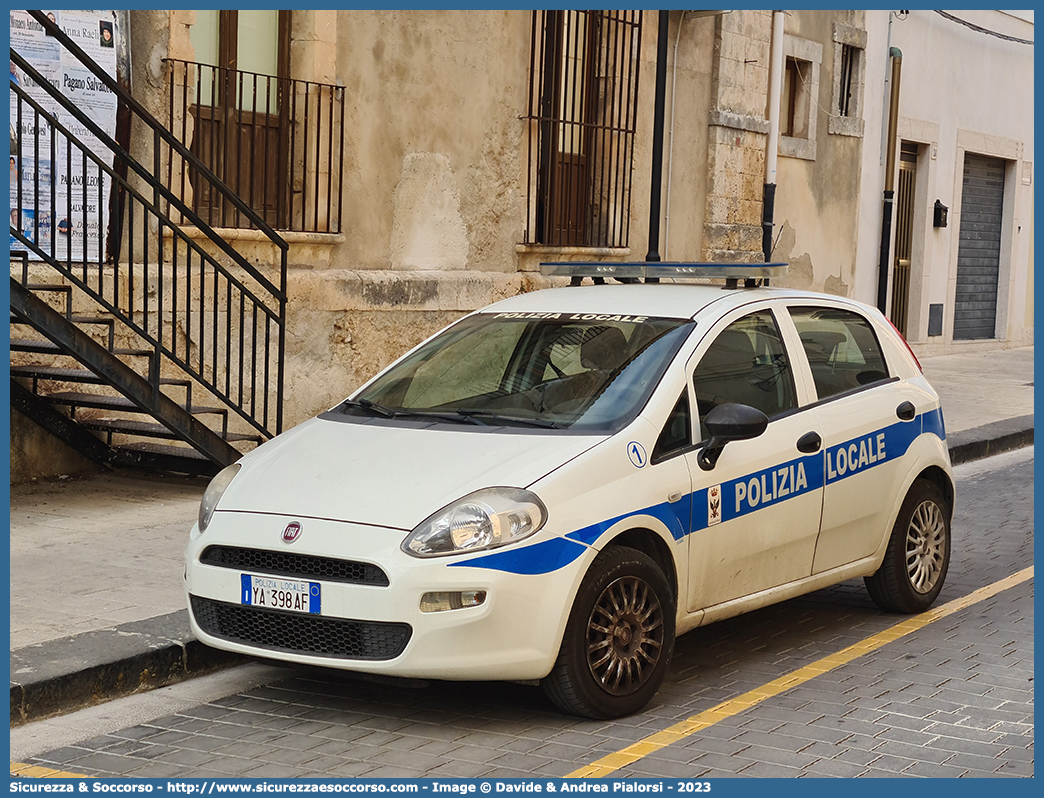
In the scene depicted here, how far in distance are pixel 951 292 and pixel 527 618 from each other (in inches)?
748

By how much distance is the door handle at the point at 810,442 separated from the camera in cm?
617

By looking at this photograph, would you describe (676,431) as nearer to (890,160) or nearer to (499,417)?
(499,417)

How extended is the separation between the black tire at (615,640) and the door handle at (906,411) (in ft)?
6.58

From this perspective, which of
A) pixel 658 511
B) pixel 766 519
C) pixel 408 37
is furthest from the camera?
pixel 408 37

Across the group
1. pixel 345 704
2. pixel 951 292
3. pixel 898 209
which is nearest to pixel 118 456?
pixel 345 704

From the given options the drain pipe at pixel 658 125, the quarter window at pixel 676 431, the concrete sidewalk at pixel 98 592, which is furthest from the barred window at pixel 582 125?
the quarter window at pixel 676 431

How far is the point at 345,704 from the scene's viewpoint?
5.41 m

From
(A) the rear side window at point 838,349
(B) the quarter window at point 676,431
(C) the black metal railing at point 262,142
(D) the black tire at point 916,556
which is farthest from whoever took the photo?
(C) the black metal railing at point 262,142

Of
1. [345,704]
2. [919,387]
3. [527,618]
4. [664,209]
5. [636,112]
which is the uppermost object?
[636,112]

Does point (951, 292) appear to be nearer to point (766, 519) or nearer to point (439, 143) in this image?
point (439, 143)

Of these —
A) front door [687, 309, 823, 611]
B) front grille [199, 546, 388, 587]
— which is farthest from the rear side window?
front grille [199, 546, 388, 587]

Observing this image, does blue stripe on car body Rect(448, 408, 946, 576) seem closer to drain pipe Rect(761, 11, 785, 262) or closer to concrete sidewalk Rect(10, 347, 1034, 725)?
concrete sidewalk Rect(10, 347, 1034, 725)

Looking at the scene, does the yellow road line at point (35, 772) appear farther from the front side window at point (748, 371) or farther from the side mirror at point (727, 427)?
the front side window at point (748, 371)

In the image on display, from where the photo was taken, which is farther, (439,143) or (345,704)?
(439,143)
